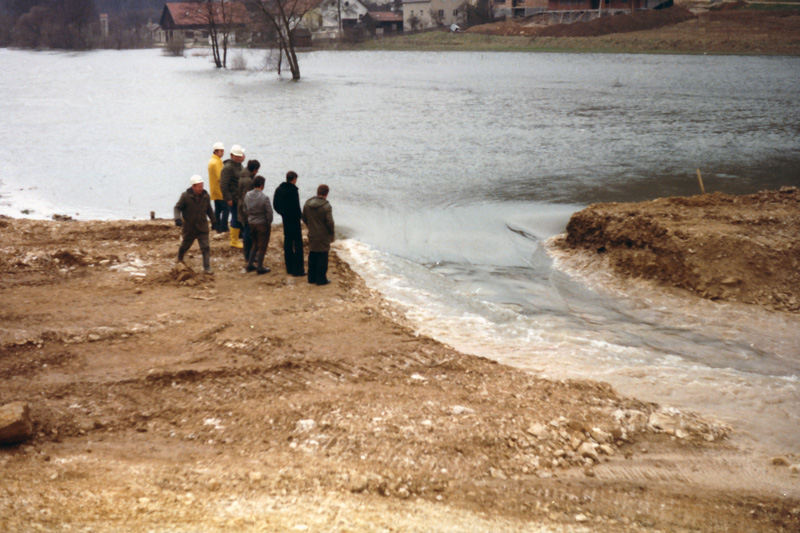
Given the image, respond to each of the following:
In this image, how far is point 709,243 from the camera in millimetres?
12000

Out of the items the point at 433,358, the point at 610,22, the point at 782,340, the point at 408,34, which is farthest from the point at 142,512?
the point at 408,34

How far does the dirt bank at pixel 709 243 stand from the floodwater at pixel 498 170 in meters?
0.53

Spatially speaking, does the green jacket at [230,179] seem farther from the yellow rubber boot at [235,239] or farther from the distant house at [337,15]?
the distant house at [337,15]

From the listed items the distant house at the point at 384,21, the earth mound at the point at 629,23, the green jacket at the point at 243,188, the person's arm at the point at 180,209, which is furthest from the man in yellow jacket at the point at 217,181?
the distant house at the point at 384,21

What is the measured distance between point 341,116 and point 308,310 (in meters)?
27.3

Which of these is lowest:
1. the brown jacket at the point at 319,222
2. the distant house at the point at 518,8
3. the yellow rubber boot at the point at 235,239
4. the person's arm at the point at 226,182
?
the yellow rubber boot at the point at 235,239

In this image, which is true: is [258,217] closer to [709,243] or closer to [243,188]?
[243,188]

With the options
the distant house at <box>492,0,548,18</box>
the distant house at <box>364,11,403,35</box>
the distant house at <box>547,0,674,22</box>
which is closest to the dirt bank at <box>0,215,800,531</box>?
the distant house at <box>547,0,674,22</box>

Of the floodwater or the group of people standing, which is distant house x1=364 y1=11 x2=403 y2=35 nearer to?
the floodwater

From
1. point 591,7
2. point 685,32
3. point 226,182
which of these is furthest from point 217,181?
point 591,7

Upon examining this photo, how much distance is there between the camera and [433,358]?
867cm

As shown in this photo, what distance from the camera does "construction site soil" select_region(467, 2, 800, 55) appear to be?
5841 cm

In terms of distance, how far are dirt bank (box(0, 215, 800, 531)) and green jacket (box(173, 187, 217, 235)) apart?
107 centimetres

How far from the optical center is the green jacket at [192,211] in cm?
1020
